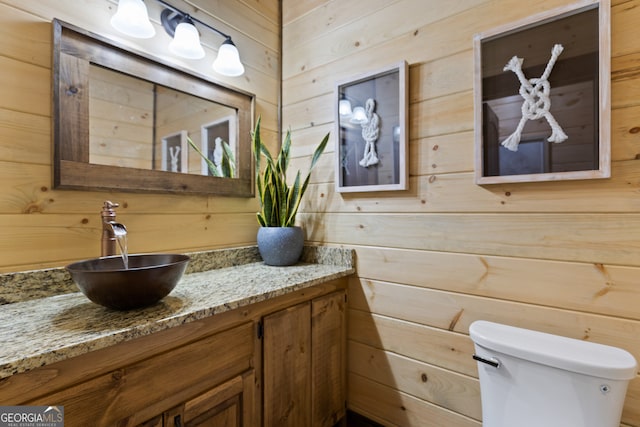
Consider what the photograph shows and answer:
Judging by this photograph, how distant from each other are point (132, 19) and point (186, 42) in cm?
22

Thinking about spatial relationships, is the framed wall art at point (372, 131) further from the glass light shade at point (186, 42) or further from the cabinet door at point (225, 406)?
the cabinet door at point (225, 406)

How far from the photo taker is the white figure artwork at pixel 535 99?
3.45 ft

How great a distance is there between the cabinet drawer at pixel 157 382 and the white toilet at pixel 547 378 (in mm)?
814

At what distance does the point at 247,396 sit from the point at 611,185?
136 centimetres

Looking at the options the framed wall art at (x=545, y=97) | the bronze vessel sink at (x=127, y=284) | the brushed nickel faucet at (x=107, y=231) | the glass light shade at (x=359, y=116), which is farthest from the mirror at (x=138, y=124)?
the framed wall art at (x=545, y=97)

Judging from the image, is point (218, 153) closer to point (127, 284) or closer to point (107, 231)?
point (107, 231)

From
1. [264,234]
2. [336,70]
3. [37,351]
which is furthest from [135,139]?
[336,70]

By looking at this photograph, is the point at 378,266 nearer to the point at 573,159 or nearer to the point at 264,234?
the point at 264,234

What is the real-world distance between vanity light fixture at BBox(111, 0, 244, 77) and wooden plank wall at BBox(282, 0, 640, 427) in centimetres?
42

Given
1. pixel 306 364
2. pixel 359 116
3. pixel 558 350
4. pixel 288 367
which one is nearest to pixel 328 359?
pixel 306 364

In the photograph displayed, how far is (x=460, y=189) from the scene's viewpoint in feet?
4.10

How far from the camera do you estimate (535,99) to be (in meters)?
1.09

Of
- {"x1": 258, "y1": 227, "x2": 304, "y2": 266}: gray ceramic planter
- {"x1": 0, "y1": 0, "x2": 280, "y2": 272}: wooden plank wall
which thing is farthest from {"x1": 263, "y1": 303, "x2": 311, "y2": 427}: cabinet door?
{"x1": 0, "y1": 0, "x2": 280, "y2": 272}: wooden plank wall

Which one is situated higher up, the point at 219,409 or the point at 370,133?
the point at 370,133
